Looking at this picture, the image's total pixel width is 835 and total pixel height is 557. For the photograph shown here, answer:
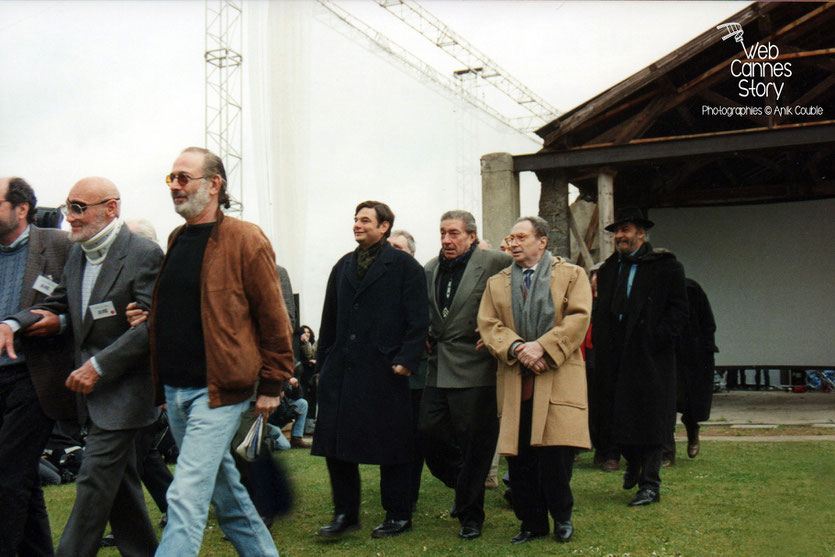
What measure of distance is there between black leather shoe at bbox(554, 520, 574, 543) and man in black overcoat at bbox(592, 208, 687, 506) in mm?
1115

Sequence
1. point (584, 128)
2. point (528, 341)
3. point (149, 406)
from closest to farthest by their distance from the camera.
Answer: point (149, 406)
point (528, 341)
point (584, 128)

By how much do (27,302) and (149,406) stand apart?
3.06 ft

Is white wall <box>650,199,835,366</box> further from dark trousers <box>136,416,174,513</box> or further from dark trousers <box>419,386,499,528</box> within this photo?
dark trousers <box>136,416,174,513</box>

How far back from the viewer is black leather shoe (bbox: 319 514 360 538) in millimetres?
5113

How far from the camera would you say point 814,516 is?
17.9ft

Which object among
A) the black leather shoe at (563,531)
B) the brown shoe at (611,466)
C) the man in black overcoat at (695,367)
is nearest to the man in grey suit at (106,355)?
the black leather shoe at (563,531)

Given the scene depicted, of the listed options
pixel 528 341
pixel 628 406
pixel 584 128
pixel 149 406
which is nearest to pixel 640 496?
pixel 628 406

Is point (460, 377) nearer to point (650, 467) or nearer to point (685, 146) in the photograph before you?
point (650, 467)

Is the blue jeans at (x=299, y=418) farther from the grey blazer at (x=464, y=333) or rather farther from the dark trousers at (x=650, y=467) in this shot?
the dark trousers at (x=650, y=467)

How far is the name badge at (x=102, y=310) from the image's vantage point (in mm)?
4102

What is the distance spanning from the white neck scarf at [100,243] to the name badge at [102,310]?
23 centimetres

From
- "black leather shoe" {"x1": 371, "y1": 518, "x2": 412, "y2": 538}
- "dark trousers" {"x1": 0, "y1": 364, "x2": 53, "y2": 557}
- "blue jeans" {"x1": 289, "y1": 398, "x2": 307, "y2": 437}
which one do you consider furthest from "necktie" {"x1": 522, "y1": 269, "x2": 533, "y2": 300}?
"blue jeans" {"x1": 289, "y1": 398, "x2": 307, "y2": 437}

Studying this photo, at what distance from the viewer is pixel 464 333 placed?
5527 mm

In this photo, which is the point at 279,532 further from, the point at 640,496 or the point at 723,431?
the point at 723,431
